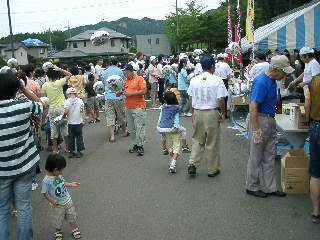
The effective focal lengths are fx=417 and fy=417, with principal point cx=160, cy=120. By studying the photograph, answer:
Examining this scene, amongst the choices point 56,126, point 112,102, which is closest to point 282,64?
point 56,126

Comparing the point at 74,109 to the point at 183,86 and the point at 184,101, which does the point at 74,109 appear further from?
the point at 184,101

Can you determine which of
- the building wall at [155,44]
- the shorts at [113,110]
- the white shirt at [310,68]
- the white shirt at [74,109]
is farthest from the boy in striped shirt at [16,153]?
the building wall at [155,44]

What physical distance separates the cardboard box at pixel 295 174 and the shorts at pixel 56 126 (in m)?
5.05

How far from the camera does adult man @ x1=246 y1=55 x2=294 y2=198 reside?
18.8ft

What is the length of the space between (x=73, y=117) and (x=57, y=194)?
173 inches

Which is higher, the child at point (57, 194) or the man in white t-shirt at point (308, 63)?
the man in white t-shirt at point (308, 63)

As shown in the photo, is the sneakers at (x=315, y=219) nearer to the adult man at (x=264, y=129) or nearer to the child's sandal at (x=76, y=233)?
the adult man at (x=264, y=129)

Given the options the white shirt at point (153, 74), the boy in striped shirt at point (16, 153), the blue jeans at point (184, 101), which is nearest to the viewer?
the boy in striped shirt at point (16, 153)

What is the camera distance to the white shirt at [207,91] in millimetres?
6902

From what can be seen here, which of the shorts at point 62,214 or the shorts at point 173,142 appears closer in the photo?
the shorts at point 62,214

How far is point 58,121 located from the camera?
9.05 metres

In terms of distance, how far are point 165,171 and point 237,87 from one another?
5921 mm

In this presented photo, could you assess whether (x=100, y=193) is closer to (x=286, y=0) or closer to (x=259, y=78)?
(x=259, y=78)

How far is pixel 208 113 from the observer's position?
6965mm
